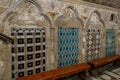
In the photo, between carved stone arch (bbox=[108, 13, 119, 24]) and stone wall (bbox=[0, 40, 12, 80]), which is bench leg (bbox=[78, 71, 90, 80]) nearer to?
stone wall (bbox=[0, 40, 12, 80])

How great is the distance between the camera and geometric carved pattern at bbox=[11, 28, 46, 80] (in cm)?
375

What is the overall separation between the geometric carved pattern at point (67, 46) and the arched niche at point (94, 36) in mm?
747

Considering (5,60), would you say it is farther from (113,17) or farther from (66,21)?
(113,17)

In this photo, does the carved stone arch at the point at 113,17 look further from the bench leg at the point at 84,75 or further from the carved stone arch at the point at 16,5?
the carved stone arch at the point at 16,5

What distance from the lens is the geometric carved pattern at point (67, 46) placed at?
474 cm

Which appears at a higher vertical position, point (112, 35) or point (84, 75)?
point (112, 35)

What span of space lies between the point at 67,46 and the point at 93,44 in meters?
1.64

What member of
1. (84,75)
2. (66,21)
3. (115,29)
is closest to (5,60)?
(66,21)

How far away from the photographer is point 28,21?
3.90 m

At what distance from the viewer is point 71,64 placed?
16.9ft

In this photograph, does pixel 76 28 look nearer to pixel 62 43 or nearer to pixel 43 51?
pixel 62 43

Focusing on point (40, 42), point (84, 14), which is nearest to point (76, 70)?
point (40, 42)

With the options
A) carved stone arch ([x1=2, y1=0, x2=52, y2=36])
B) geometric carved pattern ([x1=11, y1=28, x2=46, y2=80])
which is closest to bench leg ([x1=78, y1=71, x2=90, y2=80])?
geometric carved pattern ([x1=11, y1=28, x2=46, y2=80])

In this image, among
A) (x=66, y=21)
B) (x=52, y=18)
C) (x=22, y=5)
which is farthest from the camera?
(x=66, y=21)
